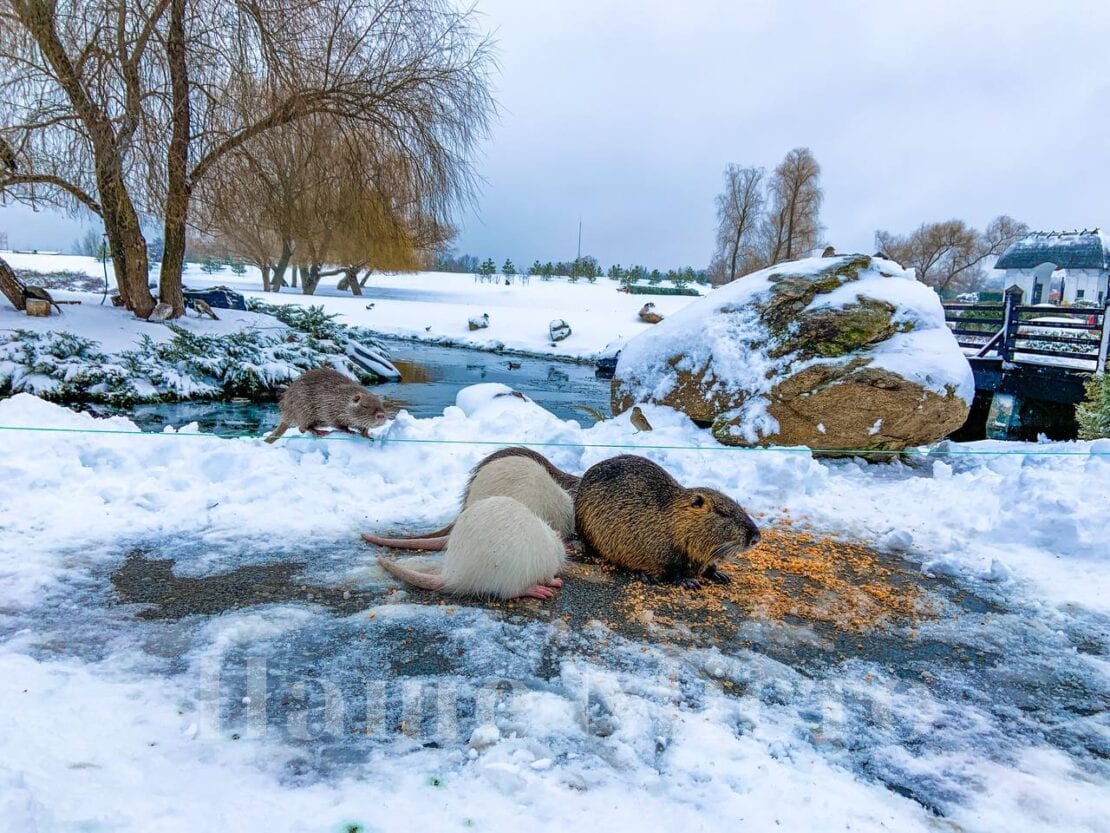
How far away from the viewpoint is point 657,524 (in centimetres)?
340

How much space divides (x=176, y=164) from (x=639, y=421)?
374 inches

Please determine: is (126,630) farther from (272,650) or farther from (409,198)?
(409,198)

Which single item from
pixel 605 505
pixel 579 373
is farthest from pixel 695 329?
pixel 579 373

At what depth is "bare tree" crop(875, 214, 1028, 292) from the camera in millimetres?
40250

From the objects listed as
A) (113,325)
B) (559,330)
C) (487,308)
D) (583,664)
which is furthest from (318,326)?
(487,308)

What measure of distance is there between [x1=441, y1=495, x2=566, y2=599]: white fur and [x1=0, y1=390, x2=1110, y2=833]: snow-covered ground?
0.52 ft

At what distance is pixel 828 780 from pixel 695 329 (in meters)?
6.04

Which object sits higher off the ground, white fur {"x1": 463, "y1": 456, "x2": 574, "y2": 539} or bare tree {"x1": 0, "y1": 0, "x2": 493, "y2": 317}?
bare tree {"x1": 0, "y1": 0, "x2": 493, "y2": 317}

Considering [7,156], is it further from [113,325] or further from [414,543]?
[414,543]

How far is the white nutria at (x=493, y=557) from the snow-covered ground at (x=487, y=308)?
12620 millimetres

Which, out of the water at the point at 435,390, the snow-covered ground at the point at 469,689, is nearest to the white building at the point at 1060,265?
the water at the point at 435,390

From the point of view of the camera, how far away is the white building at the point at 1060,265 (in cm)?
2612

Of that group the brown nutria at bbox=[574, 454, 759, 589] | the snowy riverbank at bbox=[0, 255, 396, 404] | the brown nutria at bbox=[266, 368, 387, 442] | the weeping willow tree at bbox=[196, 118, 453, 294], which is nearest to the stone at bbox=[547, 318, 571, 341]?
the snowy riverbank at bbox=[0, 255, 396, 404]

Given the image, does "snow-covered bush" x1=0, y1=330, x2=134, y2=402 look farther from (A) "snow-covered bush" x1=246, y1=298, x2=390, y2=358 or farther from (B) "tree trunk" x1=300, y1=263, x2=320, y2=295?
(B) "tree trunk" x1=300, y1=263, x2=320, y2=295
